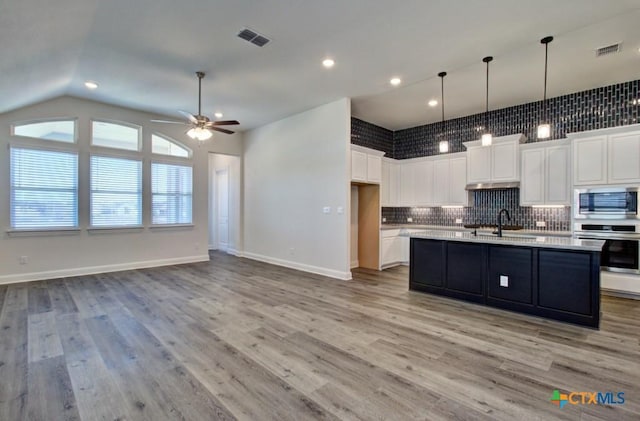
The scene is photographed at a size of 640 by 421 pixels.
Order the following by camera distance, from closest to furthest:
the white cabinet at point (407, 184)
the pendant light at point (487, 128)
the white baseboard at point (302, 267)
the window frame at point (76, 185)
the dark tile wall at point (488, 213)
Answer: the pendant light at point (487, 128) < the window frame at point (76, 185) < the dark tile wall at point (488, 213) < the white baseboard at point (302, 267) < the white cabinet at point (407, 184)

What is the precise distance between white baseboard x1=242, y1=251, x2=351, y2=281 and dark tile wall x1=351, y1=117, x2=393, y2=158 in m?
2.77

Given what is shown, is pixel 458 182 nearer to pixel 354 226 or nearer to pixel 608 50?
pixel 354 226

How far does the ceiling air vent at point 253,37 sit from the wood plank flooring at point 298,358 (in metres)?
3.30

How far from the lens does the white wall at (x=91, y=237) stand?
16.4ft

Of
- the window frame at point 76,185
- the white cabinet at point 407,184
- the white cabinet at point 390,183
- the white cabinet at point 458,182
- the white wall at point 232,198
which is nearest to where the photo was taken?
the window frame at point 76,185

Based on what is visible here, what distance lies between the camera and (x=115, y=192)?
19.8ft

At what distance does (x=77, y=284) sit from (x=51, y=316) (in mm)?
1673

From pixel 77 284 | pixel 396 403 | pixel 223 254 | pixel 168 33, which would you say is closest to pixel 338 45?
pixel 168 33

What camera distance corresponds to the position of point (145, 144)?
6.36 m

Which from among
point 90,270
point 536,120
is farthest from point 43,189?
point 536,120

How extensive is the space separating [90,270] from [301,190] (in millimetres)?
4350

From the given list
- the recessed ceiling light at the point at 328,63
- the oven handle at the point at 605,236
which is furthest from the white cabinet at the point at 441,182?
the recessed ceiling light at the point at 328,63

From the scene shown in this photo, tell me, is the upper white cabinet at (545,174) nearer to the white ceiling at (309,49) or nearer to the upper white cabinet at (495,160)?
the upper white cabinet at (495,160)

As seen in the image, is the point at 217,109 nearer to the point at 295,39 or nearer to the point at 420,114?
the point at 295,39
